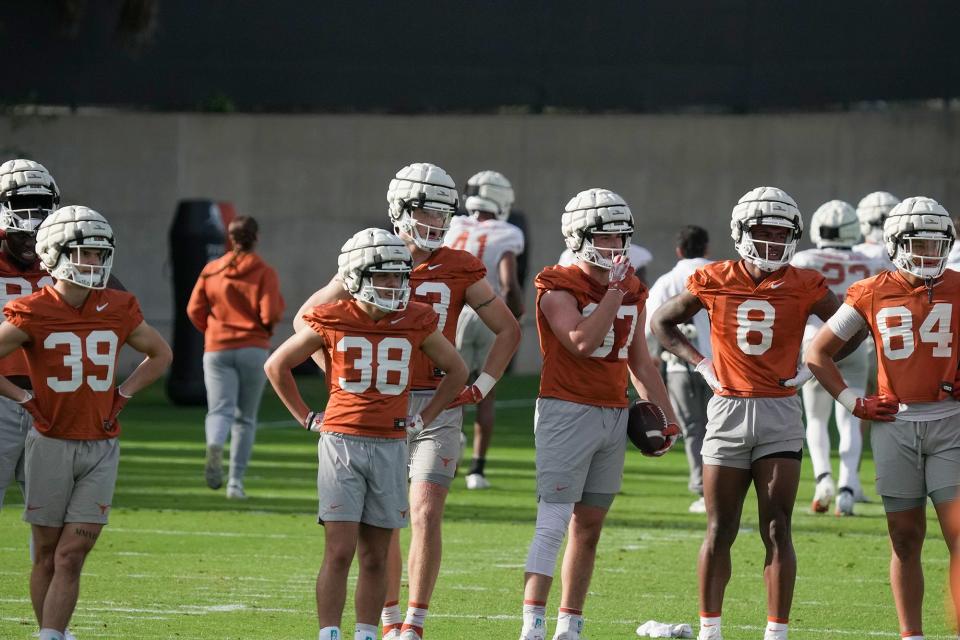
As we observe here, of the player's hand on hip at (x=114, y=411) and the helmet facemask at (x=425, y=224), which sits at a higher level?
the helmet facemask at (x=425, y=224)

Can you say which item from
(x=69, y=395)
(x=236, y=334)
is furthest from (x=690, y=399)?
(x=69, y=395)

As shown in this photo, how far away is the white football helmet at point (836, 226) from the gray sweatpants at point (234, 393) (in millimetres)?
4062

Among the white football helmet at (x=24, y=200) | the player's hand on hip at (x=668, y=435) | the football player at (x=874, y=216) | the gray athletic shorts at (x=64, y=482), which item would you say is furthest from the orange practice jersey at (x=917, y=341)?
the football player at (x=874, y=216)

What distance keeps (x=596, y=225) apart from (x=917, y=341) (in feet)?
4.70

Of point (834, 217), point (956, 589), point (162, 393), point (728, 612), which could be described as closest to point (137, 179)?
point (162, 393)

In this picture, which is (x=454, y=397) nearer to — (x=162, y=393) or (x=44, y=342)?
(x=44, y=342)

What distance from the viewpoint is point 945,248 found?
762 centimetres

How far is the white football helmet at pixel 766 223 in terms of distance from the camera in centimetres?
791

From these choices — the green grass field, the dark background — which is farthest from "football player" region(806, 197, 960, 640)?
the dark background

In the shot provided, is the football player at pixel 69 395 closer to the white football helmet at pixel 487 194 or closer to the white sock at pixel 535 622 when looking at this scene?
the white sock at pixel 535 622

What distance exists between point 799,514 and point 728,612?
3.74m

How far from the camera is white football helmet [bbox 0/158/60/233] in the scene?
8.55 meters

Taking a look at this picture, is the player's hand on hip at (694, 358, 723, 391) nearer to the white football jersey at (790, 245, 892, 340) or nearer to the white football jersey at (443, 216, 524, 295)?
the white football jersey at (790, 245, 892, 340)

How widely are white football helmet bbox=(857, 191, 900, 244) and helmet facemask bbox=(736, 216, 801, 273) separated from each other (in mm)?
5925
